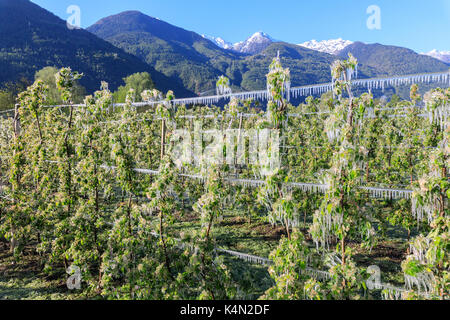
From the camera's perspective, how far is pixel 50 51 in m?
99.0

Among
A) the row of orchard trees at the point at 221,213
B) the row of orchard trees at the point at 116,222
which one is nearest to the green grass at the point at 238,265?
the row of orchard trees at the point at 116,222

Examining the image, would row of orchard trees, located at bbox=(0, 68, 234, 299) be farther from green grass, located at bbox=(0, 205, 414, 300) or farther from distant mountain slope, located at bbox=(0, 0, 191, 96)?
distant mountain slope, located at bbox=(0, 0, 191, 96)

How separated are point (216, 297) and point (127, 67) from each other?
11880 cm

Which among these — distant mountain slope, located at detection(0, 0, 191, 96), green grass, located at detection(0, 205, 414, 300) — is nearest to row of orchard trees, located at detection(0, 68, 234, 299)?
green grass, located at detection(0, 205, 414, 300)

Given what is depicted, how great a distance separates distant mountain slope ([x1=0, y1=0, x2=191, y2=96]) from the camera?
80750mm

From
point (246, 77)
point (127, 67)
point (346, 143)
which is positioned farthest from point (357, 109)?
point (246, 77)

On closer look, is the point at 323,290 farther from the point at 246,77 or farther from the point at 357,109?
the point at 246,77

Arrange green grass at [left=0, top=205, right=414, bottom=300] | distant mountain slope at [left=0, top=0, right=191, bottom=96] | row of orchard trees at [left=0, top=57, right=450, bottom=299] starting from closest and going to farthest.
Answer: row of orchard trees at [left=0, top=57, right=450, bottom=299], green grass at [left=0, top=205, right=414, bottom=300], distant mountain slope at [left=0, top=0, right=191, bottom=96]

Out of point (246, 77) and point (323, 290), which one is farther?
point (246, 77)

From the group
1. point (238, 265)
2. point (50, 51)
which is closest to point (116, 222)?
point (238, 265)

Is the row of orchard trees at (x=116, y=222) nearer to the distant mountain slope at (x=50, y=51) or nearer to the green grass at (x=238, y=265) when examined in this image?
the green grass at (x=238, y=265)

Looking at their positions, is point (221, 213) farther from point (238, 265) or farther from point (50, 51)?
→ point (50, 51)

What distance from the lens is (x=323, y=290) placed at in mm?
2924

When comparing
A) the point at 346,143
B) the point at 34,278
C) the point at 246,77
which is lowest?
the point at 34,278
